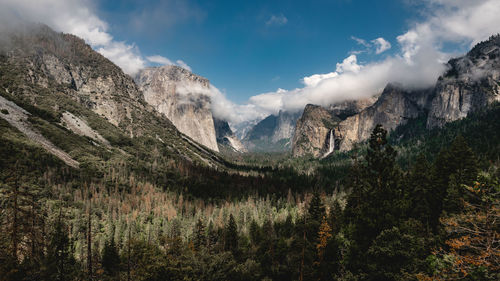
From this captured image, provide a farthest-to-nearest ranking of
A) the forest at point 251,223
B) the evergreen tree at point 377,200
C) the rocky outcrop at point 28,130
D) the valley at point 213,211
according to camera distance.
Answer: the rocky outcrop at point 28,130
the evergreen tree at point 377,200
the valley at point 213,211
the forest at point 251,223

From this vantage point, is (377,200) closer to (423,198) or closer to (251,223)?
(423,198)

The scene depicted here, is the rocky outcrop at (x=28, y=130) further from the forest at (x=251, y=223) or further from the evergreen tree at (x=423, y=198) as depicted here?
the evergreen tree at (x=423, y=198)

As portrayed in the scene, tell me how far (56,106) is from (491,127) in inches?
11954

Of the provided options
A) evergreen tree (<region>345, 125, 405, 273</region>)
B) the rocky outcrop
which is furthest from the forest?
the rocky outcrop

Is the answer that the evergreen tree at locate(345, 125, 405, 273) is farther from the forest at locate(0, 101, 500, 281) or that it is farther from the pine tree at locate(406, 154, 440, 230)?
the pine tree at locate(406, 154, 440, 230)

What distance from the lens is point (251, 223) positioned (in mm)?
81062

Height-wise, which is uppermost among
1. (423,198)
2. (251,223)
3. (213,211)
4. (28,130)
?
(28,130)

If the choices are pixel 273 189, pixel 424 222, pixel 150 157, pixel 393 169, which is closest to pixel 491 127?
pixel 273 189

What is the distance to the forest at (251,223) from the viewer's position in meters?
14.9

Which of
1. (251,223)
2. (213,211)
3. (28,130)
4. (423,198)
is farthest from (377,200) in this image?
(28,130)

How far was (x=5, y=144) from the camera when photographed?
96.7 metres

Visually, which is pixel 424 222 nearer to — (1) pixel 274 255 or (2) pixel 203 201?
(1) pixel 274 255

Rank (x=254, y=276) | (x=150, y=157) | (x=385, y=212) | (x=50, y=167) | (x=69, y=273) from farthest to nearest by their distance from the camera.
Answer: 1. (x=150, y=157)
2. (x=50, y=167)
3. (x=254, y=276)
4. (x=69, y=273)
5. (x=385, y=212)

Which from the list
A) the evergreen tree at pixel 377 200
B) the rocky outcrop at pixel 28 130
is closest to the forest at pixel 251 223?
the evergreen tree at pixel 377 200
